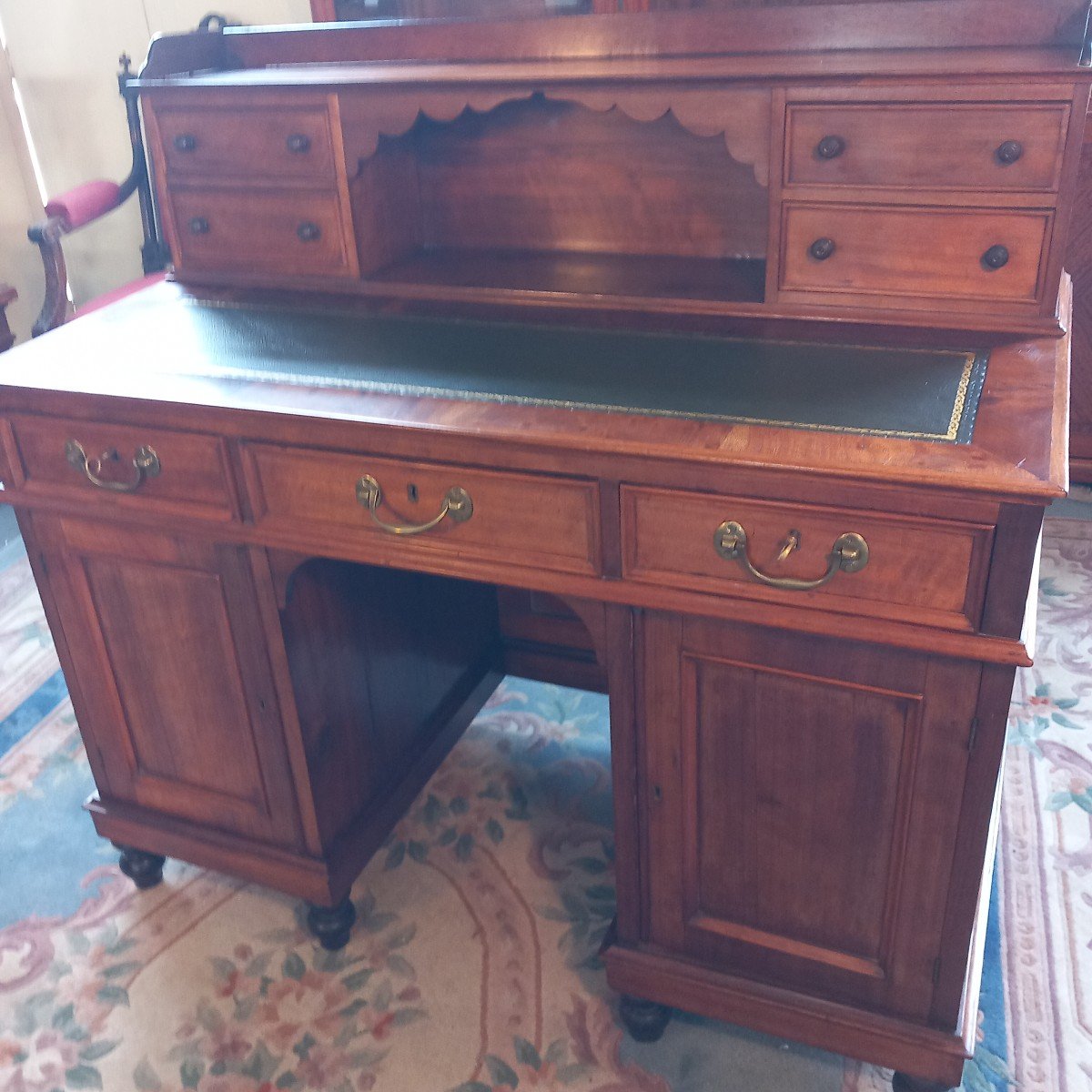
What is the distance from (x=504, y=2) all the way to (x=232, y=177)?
0.40m

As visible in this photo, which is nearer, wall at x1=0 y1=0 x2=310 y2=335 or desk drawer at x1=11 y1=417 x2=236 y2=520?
desk drawer at x1=11 y1=417 x2=236 y2=520

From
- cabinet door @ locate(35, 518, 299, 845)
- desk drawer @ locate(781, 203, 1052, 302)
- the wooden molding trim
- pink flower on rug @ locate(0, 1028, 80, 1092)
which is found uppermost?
the wooden molding trim

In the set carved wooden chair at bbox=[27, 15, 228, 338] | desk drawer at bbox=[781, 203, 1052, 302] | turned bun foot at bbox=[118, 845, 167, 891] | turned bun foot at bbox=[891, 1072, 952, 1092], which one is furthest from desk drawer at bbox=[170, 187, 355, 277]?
turned bun foot at bbox=[891, 1072, 952, 1092]

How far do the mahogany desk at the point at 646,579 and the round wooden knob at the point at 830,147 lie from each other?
0.20 meters

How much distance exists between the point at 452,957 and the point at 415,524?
0.67m

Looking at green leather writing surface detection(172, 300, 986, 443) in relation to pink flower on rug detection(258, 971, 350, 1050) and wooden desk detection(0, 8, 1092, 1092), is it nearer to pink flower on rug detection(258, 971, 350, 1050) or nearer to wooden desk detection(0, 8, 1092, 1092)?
wooden desk detection(0, 8, 1092, 1092)

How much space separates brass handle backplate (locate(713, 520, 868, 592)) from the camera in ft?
2.88

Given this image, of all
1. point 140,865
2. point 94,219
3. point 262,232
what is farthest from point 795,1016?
point 94,219

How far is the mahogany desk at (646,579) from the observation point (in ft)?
2.93

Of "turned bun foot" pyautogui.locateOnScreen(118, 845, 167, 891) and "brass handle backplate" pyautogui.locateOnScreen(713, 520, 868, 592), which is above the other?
"brass handle backplate" pyautogui.locateOnScreen(713, 520, 868, 592)

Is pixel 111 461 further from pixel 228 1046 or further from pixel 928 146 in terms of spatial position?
pixel 928 146

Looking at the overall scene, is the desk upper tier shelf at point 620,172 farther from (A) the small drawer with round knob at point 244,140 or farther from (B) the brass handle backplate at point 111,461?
(B) the brass handle backplate at point 111,461

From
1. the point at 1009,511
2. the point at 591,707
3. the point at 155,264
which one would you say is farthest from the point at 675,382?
the point at 155,264

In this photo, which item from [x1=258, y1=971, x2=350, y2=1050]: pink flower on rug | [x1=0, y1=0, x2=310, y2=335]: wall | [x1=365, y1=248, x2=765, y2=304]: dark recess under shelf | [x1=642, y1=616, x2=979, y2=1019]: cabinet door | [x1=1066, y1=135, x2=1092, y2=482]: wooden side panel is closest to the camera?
[x1=642, y1=616, x2=979, y2=1019]: cabinet door
